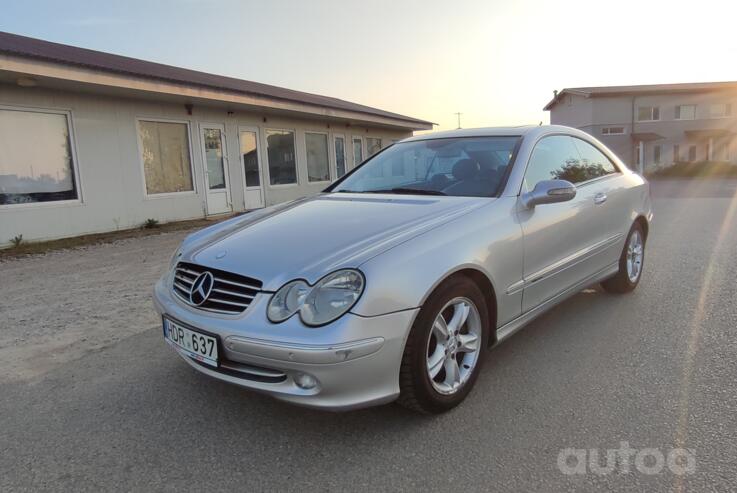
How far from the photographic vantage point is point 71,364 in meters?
3.43

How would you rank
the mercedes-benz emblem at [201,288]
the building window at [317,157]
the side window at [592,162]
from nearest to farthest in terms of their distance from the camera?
the mercedes-benz emblem at [201,288] < the side window at [592,162] < the building window at [317,157]

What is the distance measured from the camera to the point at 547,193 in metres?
3.01

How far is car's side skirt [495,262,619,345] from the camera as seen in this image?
2.93 meters

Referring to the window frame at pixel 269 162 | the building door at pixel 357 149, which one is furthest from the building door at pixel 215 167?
the building door at pixel 357 149

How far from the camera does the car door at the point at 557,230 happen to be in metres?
3.06

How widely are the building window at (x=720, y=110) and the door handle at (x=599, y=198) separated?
43.2 metres

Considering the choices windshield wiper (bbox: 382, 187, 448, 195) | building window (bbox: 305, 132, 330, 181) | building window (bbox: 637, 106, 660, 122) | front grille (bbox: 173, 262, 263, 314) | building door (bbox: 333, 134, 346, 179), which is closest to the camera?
front grille (bbox: 173, 262, 263, 314)

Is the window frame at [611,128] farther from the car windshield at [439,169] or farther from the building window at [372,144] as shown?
the car windshield at [439,169]

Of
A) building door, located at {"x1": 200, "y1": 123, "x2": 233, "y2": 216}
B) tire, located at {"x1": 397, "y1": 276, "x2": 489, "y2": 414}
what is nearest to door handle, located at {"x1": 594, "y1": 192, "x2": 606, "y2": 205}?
tire, located at {"x1": 397, "y1": 276, "x2": 489, "y2": 414}

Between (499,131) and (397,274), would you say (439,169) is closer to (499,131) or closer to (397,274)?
(499,131)

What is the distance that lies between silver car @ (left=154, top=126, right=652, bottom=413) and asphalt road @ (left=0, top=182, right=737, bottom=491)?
0.28m

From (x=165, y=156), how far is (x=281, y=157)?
12.8 ft

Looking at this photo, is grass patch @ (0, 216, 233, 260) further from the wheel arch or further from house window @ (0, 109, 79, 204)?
the wheel arch

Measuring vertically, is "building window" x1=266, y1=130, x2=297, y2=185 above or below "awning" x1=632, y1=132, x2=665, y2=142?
below
